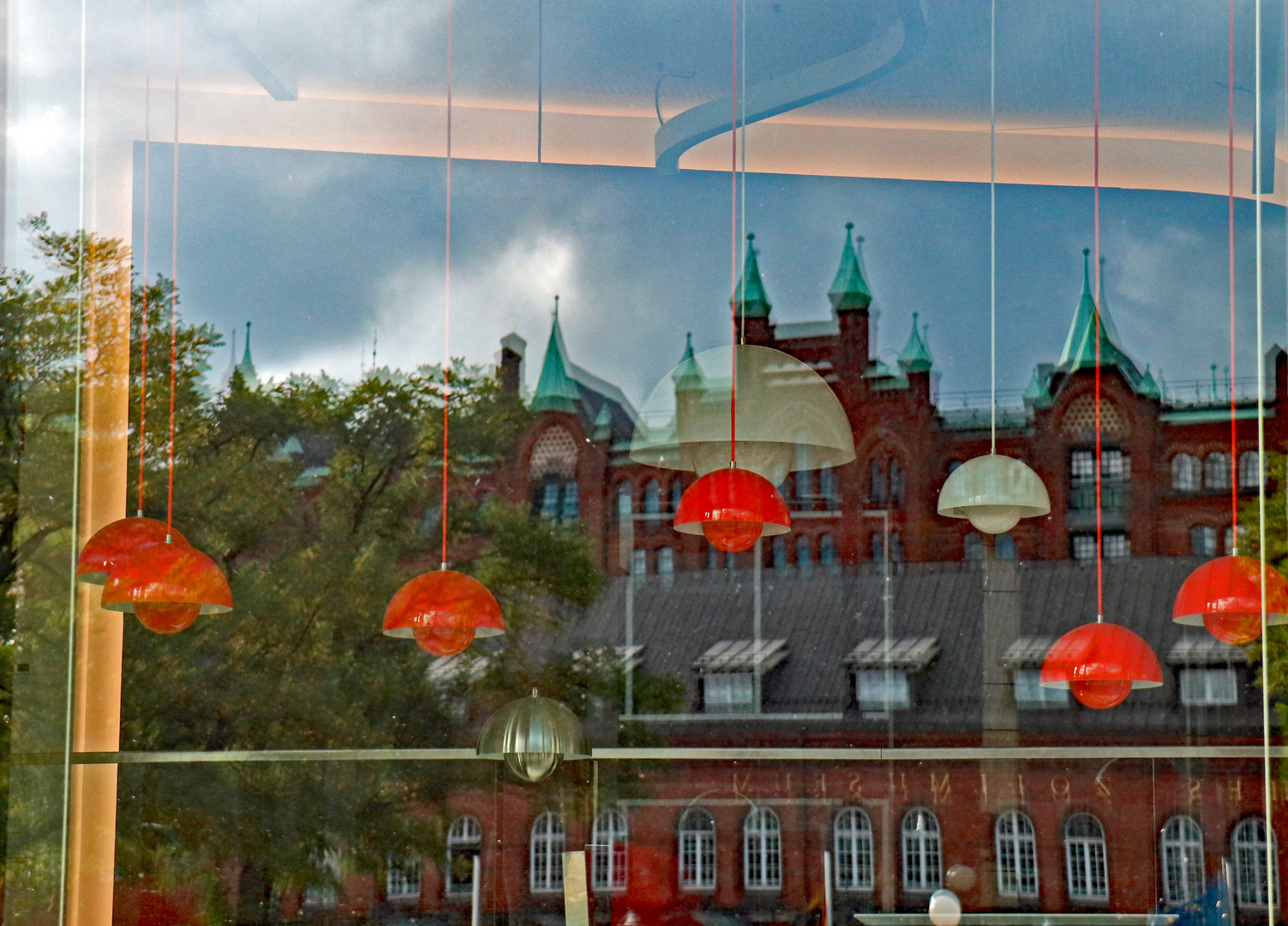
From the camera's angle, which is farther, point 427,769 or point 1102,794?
point 1102,794

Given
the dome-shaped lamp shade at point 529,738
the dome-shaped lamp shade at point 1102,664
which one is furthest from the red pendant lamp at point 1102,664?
the dome-shaped lamp shade at point 529,738

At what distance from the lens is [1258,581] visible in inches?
139

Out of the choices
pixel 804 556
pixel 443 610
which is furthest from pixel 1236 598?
pixel 804 556

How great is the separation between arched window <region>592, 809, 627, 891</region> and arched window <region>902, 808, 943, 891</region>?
10.5 feet

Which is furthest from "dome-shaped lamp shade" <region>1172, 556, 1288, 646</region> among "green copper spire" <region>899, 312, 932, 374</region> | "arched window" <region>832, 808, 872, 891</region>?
"arched window" <region>832, 808, 872, 891</region>

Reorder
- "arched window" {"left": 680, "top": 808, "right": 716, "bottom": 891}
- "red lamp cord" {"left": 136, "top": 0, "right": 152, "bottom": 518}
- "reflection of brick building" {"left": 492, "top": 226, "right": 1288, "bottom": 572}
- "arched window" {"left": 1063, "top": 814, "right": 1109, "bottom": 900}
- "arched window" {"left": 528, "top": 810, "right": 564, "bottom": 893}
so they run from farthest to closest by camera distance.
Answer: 1. "reflection of brick building" {"left": 492, "top": 226, "right": 1288, "bottom": 572}
2. "arched window" {"left": 1063, "top": 814, "right": 1109, "bottom": 900}
3. "arched window" {"left": 680, "top": 808, "right": 716, "bottom": 891}
4. "arched window" {"left": 528, "top": 810, "right": 564, "bottom": 893}
5. "red lamp cord" {"left": 136, "top": 0, "right": 152, "bottom": 518}

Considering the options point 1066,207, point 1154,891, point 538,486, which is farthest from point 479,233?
point 1154,891

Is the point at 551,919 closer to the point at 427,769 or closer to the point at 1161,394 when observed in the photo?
the point at 427,769

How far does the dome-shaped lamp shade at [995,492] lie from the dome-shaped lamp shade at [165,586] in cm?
252

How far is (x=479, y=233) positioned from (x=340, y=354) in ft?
5.04

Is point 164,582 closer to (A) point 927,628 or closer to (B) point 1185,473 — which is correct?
(A) point 927,628

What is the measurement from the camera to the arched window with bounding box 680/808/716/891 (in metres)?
13.2

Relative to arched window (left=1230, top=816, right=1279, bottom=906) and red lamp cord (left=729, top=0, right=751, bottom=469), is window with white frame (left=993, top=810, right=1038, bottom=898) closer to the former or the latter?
arched window (left=1230, top=816, right=1279, bottom=906)

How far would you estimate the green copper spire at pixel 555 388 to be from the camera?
13.3 metres
